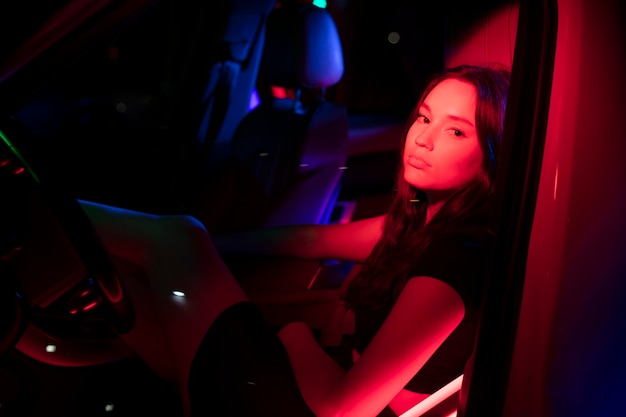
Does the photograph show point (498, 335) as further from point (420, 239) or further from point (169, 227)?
point (169, 227)

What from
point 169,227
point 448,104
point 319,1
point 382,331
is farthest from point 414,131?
point 319,1

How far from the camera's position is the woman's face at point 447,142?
128cm

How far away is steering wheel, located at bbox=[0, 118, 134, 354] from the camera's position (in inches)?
43.9

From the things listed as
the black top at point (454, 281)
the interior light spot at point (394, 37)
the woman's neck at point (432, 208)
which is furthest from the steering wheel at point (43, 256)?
the interior light spot at point (394, 37)

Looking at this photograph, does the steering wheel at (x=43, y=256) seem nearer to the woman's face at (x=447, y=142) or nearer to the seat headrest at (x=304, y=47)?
the woman's face at (x=447, y=142)

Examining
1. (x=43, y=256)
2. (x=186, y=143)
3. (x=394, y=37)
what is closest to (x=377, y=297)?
(x=43, y=256)

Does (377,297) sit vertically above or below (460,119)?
below

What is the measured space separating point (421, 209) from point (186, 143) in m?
2.06

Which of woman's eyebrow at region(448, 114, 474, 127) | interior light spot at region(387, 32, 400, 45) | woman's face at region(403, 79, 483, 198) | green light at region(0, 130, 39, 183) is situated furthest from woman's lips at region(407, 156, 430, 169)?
interior light spot at region(387, 32, 400, 45)

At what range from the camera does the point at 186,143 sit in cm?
340

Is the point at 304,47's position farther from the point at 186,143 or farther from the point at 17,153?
the point at 17,153

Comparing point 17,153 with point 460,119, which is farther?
point 460,119

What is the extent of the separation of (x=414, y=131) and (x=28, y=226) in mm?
794

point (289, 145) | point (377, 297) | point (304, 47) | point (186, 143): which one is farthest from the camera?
point (186, 143)
